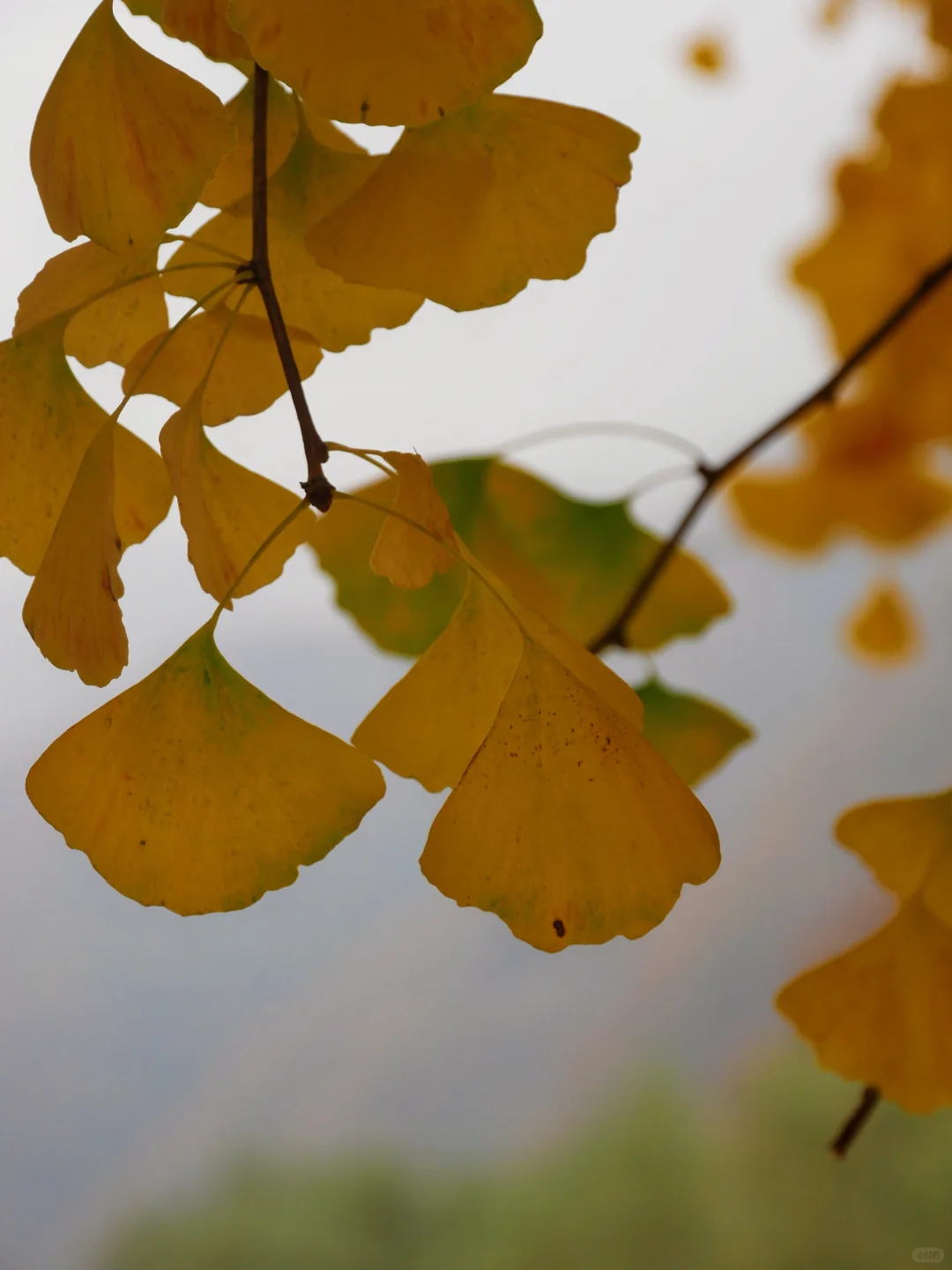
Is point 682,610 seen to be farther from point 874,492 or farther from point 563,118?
point 874,492

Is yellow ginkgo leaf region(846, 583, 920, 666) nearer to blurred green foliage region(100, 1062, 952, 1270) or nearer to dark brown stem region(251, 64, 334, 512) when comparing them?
blurred green foliage region(100, 1062, 952, 1270)

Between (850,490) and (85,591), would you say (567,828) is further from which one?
(850,490)

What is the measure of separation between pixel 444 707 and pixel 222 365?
69 millimetres

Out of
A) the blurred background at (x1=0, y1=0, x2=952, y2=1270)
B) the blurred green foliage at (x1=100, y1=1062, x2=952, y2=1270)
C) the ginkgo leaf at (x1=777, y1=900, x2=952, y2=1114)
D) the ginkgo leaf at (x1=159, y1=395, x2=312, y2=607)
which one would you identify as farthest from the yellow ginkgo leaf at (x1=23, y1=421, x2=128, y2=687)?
the blurred green foliage at (x1=100, y1=1062, x2=952, y2=1270)

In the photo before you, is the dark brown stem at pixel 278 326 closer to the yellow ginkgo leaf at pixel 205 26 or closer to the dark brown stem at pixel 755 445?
the yellow ginkgo leaf at pixel 205 26

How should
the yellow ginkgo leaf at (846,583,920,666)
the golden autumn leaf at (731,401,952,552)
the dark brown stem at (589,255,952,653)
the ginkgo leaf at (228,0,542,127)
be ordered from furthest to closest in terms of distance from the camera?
the yellow ginkgo leaf at (846,583,920,666)
the golden autumn leaf at (731,401,952,552)
the dark brown stem at (589,255,952,653)
the ginkgo leaf at (228,0,542,127)

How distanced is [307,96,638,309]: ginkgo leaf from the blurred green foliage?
74 cm

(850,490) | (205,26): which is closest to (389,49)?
(205,26)

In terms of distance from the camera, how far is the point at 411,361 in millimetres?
629

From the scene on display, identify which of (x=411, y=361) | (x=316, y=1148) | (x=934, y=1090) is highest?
(x=411, y=361)

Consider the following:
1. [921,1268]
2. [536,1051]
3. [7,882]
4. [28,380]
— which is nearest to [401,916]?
[536,1051]

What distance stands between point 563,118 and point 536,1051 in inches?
28.4

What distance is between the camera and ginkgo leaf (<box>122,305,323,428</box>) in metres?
0.18

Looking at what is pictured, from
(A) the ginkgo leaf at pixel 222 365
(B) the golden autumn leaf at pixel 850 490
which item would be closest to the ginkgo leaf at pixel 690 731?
(A) the ginkgo leaf at pixel 222 365
